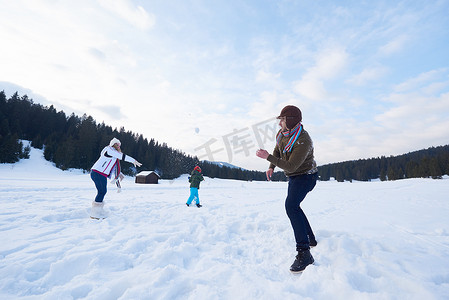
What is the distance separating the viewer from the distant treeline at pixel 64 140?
41781 millimetres

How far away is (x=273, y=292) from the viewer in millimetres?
1958

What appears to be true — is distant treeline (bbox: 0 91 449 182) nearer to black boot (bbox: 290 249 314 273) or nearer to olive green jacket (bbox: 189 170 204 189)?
olive green jacket (bbox: 189 170 204 189)

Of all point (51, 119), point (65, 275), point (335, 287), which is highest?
point (51, 119)

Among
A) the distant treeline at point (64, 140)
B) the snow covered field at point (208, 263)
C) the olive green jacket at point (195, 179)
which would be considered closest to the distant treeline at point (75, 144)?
the distant treeline at point (64, 140)

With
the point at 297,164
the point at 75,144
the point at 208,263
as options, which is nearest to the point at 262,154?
the point at 297,164

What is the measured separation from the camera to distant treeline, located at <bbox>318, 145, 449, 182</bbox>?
2309 inches

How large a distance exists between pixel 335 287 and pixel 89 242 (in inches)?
140

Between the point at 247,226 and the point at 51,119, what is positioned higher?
the point at 51,119

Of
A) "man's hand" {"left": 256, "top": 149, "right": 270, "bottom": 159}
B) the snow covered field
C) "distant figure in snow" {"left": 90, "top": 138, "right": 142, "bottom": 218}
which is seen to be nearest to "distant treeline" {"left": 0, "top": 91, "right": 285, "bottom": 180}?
"distant figure in snow" {"left": 90, "top": 138, "right": 142, "bottom": 218}

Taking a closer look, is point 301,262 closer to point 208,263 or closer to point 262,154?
point 208,263

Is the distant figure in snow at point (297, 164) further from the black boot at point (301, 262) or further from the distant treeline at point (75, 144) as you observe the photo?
the distant treeline at point (75, 144)

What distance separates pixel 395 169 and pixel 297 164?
91.6 meters

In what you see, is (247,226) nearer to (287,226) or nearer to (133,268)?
(287,226)

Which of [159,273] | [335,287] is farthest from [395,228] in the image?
[159,273]
